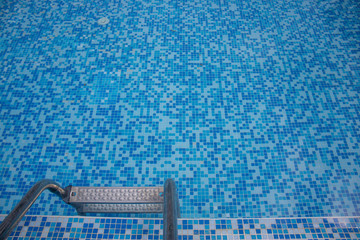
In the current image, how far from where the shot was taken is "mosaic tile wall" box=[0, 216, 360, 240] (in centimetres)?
146

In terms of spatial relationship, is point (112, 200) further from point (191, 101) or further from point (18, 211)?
point (191, 101)

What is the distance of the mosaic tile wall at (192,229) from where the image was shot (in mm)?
1460

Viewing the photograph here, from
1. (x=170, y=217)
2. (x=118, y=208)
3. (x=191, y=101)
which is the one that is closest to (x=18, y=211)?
(x=170, y=217)

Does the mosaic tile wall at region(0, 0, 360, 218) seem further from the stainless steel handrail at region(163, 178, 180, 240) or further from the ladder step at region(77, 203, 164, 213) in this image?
the stainless steel handrail at region(163, 178, 180, 240)

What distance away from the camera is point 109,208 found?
246 cm

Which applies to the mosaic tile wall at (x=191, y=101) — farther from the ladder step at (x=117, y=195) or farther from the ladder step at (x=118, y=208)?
the ladder step at (x=117, y=195)

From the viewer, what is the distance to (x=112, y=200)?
2031 millimetres

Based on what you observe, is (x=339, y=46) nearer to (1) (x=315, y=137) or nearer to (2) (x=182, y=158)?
(1) (x=315, y=137)

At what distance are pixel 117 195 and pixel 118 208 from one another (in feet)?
1.72

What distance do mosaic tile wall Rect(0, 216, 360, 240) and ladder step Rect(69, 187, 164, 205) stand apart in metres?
0.45

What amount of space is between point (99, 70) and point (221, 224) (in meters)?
3.04

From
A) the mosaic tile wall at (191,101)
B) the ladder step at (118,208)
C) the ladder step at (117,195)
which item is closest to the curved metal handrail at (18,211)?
the ladder step at (117,195)

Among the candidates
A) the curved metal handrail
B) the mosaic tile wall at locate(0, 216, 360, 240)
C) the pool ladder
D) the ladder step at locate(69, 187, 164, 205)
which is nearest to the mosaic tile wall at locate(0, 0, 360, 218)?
the pool ladder

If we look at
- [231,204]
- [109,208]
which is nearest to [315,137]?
[231,204]
